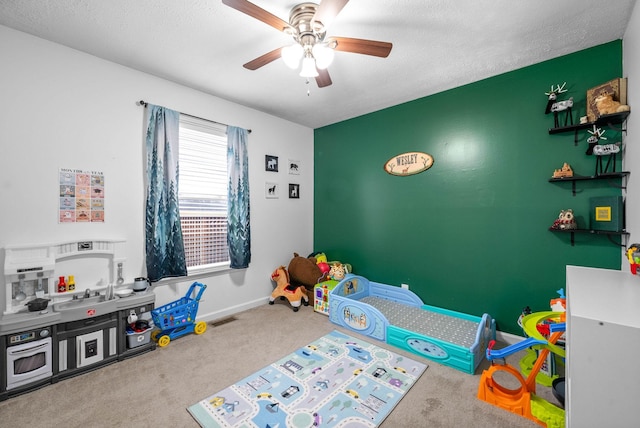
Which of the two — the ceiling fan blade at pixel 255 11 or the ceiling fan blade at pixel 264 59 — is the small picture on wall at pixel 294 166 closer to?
the ceiling fan blade at pixel 264 59

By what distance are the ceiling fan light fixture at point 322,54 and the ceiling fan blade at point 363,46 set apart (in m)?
0.07

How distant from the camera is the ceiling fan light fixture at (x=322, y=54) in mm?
1684

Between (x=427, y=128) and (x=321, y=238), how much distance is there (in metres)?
2.25

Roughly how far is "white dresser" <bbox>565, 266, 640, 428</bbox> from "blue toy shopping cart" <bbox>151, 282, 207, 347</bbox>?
113 inches

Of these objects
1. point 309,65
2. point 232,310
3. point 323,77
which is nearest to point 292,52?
point 309,65

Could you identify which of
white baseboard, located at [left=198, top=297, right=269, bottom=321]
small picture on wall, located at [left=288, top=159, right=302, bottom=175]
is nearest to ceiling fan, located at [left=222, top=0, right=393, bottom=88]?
small picture on wall, located at [left=288, top=159, right=302, bottom=175]

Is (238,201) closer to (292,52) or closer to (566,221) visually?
(292,52)

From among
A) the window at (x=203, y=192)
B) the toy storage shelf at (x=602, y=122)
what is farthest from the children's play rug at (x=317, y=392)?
the toy storage shelf at (x=602, y=122)

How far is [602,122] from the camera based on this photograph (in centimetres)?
207

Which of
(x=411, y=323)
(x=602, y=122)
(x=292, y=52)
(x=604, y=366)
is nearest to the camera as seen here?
(x=604, y=366)

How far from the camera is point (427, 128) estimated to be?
10.3ft

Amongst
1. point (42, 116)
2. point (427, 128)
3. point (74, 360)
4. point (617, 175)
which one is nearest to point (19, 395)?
point (74, 360)

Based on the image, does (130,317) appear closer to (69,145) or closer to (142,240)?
(142,240)

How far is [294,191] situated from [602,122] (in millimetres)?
3346
